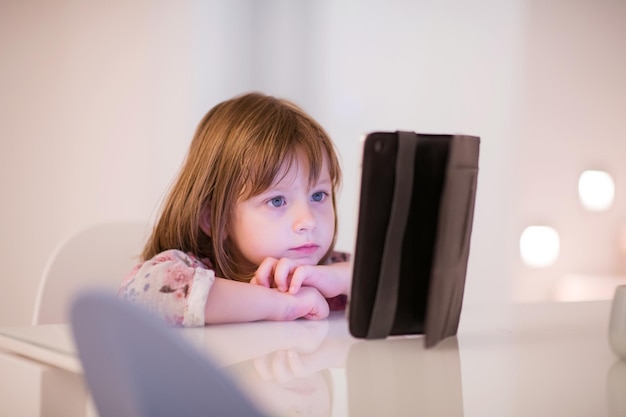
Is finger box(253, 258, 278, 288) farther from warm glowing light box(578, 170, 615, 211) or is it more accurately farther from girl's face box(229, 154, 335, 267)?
warm glowing light box(578, 170, 615, 211)

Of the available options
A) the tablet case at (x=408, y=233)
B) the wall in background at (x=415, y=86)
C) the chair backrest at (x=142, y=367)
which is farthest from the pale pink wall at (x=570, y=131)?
the chair backrest at (x=142, y=367)

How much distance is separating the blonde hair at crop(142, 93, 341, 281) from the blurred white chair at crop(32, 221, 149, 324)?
9 cm

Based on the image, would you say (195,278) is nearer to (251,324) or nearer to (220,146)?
(251,324)

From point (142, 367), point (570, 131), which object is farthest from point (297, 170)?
point (570, 131)

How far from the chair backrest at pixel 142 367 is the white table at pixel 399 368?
195mm

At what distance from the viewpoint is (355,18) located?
3.83 meters

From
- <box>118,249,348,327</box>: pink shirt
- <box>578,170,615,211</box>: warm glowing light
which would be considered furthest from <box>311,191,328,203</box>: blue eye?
<box>578,170,615,211</box>: warm glowing light

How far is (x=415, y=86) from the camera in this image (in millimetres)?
3748

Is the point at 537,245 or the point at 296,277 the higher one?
the point at 296,277

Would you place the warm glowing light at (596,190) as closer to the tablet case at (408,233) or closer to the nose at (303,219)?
the nose at (303,219)

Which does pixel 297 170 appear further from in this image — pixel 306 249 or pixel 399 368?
pixel 399 368

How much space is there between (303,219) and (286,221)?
3cm

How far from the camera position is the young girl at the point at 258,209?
121 cm

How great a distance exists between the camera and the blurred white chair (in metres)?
1.32
